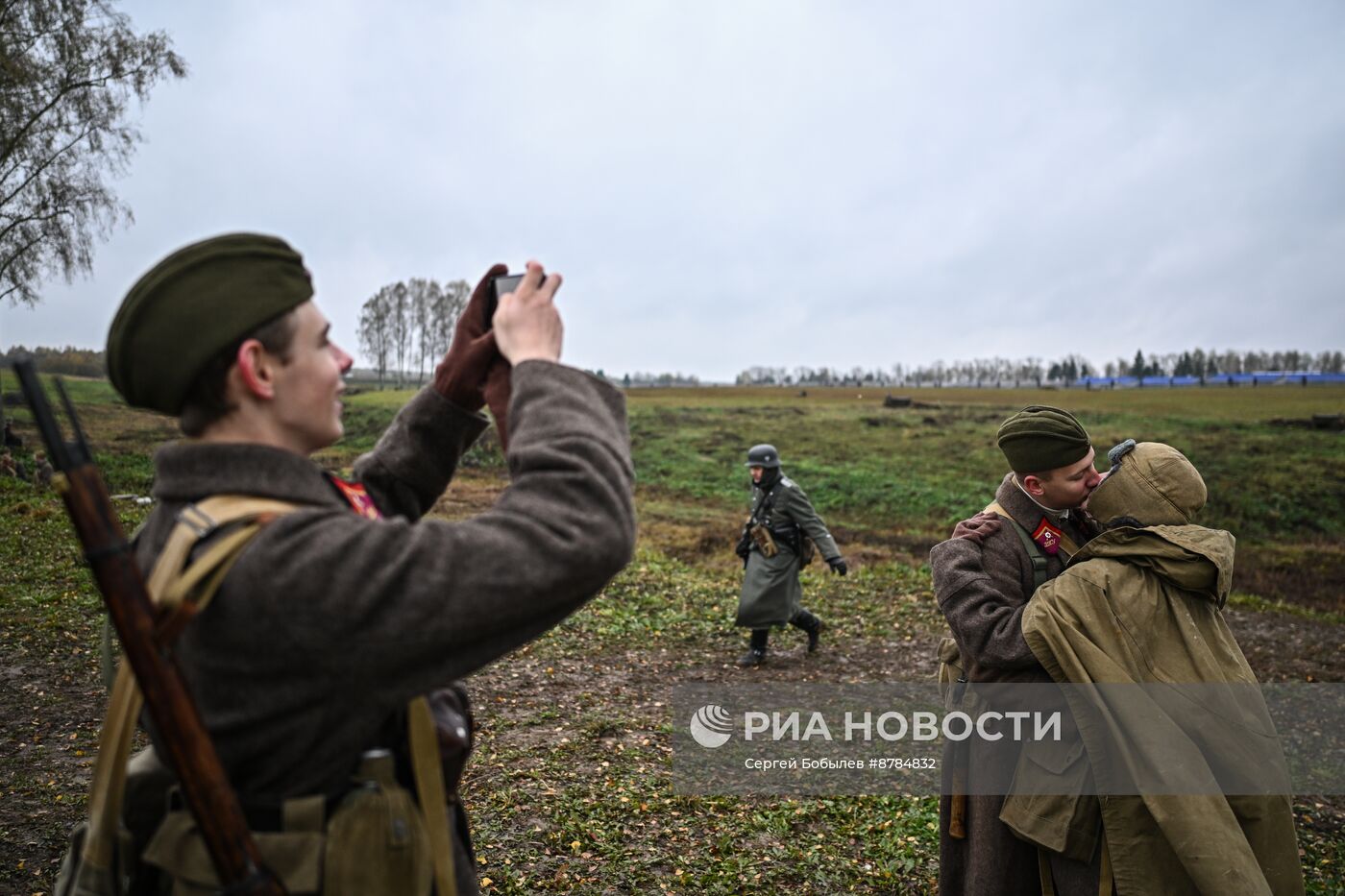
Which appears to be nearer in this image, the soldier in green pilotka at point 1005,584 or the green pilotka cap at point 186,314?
the green pilotka cap at point 186,314

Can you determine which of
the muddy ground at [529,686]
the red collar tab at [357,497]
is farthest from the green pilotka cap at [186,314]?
the muddy ground at [529,686]

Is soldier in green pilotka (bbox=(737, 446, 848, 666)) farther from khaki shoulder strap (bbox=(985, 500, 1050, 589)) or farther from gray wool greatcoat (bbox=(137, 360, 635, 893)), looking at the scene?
gray wool greatcoat (bbox=(137, 360, 635, 893))

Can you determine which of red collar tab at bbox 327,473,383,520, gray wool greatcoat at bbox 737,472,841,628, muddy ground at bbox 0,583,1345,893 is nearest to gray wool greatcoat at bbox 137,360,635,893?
red collar tab at bbox 327,473,383,520

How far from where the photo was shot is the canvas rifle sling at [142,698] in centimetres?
116

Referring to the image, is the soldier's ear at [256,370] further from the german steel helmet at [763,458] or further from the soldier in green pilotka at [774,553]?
the german steel helmet at [763,458]

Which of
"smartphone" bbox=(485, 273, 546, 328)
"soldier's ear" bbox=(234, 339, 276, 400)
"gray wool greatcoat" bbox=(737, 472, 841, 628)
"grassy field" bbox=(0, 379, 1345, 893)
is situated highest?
"smartphone" bbox=(485, 273, 546, 328)

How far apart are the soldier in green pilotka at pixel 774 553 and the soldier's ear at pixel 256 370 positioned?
25.5 feet

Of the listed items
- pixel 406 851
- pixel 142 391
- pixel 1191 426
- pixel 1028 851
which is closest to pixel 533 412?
pixel 142 391

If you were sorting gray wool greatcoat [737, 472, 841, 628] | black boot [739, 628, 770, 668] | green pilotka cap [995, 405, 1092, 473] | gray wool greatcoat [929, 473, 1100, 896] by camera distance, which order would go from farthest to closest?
black boot [739, 628, 770, 668] < gray wool greatcoat [737, 472, 841, 628] < green pilotka cap [995, 405, 1092, 473] < gray wool greatcoat [929, 473, 1100, 896]

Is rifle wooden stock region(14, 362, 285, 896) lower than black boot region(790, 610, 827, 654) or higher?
higher

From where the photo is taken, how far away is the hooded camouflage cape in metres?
2.35

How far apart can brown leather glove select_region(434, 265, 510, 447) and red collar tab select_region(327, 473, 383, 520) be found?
276 mm

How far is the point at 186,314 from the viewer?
4.12 feet

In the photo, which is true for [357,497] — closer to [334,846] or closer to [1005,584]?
[334,846]
